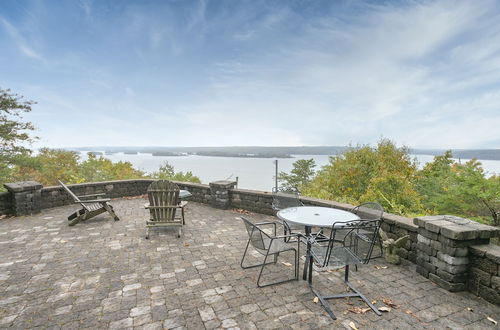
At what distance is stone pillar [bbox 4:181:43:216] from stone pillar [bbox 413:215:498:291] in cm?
836

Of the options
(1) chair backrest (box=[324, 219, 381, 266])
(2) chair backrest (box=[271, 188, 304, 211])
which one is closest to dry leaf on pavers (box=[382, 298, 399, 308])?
(1) chair backrest (box=[324, 219, 381, 266])

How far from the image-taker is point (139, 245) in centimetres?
409

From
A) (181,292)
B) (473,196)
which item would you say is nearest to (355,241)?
(181,292)

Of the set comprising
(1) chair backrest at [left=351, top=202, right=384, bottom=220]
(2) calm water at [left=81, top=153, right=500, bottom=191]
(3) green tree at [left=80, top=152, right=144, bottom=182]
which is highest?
(1) chair backrest at [left=351, top=202, right=384, bottom=220]

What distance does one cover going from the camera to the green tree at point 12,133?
1183 centimetres

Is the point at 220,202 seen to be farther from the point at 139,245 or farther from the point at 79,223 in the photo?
the point at 79,223

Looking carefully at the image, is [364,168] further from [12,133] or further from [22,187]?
[12,133]

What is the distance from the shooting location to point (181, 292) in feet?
8.78

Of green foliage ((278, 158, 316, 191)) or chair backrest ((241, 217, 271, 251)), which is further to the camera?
green foliage ((278, 158, 316, 191))

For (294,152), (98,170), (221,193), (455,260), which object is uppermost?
(294,152)

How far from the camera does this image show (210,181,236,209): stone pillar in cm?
648

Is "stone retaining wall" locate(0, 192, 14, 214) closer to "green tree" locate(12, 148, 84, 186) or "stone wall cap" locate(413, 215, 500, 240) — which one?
"stone wall cap" locate(413, 215, 500, 240)

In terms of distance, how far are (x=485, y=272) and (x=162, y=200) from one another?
504 cm

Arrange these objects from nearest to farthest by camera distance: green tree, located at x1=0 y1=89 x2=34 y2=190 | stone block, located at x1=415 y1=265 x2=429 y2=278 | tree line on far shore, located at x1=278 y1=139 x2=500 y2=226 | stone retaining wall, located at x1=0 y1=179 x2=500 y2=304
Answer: stone retaining wall, located at x1=0 y1=179 x2=500 y2=304
stone block, located at x1=415 y1=265 x2=429 y2=278
tree line on far shore, located at x1=278 y1=139 x2=500 y2=226
green tree, located at x1=0 y1=89 x2=34 y2=190
